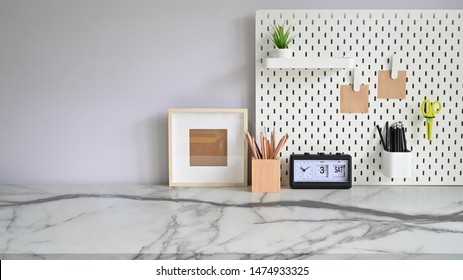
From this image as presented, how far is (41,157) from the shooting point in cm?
178

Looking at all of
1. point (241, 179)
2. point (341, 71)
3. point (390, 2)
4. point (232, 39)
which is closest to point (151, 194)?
point (241, 179)

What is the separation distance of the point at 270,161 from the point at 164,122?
419mm

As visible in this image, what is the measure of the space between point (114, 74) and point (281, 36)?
1.99ft

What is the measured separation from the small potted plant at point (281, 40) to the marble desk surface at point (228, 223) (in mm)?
460

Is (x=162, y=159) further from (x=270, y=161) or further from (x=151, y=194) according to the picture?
(x=270, y=161)

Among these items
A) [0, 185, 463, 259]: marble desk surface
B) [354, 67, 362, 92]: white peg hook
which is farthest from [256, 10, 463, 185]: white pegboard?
[0, 185, 463, 259]: marble desk surface

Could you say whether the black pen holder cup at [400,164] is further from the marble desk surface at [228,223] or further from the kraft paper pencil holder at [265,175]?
the kraft paper pencil holder at [265,175]

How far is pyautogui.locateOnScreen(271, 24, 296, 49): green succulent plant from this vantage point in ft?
5.40

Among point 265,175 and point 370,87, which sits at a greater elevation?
point 370,87

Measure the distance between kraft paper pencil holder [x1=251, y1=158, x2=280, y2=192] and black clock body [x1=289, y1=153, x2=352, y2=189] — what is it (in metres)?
0.07

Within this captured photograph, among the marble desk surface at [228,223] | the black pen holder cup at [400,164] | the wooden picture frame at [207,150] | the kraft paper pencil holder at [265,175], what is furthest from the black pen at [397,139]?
the wooden picture frame at [207,150]

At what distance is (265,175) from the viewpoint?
1623 millimetres

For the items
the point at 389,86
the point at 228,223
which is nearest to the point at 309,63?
the point at 389,86

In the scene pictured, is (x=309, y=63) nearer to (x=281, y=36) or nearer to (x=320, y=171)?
(x=281, y=36)
